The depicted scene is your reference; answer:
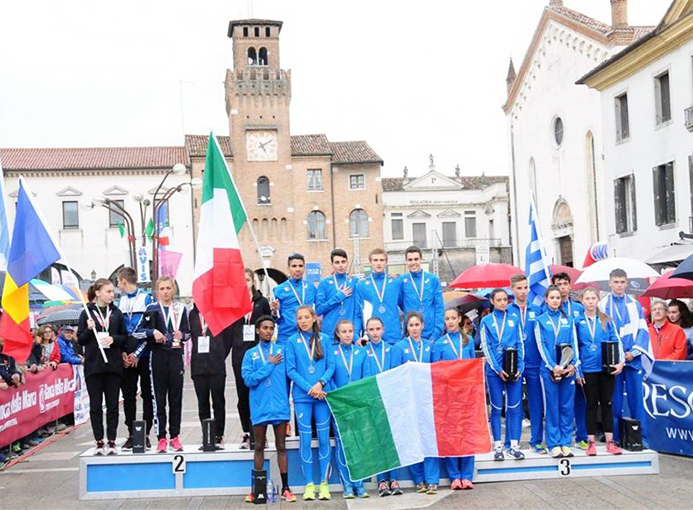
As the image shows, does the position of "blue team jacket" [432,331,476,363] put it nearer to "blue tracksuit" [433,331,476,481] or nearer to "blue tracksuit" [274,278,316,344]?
"blue tracksuit" [433,331,476,481]

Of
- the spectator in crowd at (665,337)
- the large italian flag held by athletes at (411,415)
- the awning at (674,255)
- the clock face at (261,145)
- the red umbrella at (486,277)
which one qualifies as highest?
the clock face at (261,145)

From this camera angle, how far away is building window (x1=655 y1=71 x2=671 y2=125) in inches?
1158

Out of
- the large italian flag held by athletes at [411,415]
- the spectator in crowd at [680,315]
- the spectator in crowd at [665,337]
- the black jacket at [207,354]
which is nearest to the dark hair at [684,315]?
the spectator in crowd at [680,315]

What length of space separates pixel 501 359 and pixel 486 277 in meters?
6.53

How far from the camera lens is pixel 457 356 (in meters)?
9.55

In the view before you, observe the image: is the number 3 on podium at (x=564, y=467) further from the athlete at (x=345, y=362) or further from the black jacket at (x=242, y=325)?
the black jacket at (x=242, y=325)

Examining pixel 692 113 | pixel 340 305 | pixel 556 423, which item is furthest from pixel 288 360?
pixel 692 113

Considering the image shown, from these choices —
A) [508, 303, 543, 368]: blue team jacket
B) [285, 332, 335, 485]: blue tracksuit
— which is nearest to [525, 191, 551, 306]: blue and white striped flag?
[508, 303, 543, 368]: blue team jacket

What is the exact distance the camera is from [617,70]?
32.4 m

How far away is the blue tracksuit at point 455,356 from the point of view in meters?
9.22

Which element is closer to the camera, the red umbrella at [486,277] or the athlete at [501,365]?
the athlete at [501,365]

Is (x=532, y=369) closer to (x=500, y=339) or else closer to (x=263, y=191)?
(x=500, y=339)

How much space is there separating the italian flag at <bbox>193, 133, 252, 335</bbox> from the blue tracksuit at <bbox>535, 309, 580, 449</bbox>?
3.32 m

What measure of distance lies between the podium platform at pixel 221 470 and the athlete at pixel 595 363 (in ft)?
1.38
